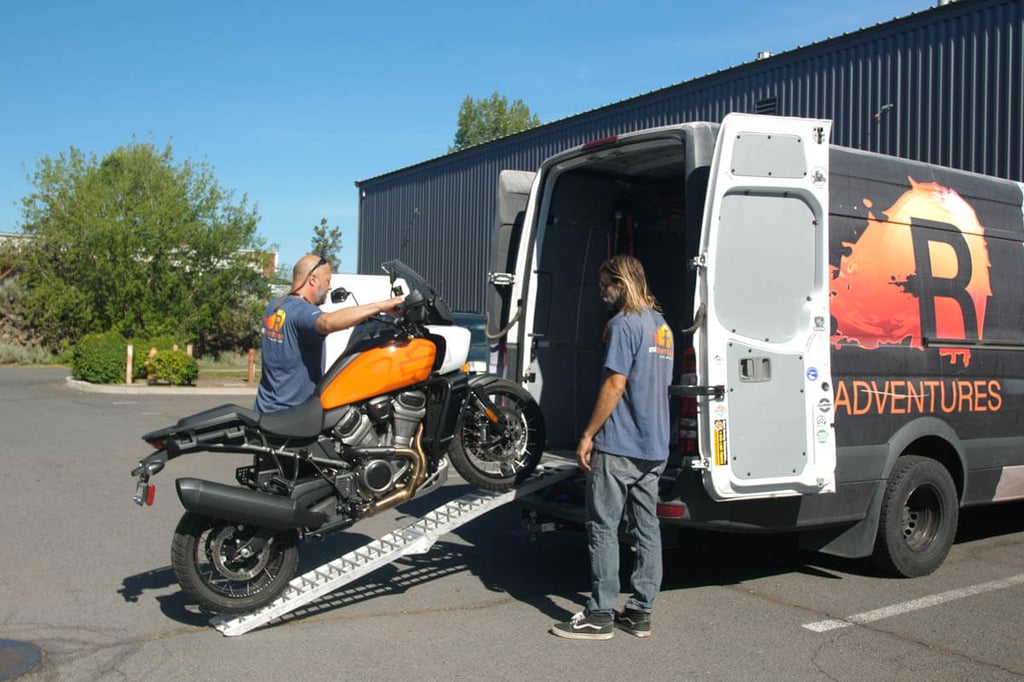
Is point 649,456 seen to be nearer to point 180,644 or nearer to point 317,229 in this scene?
point 180,644

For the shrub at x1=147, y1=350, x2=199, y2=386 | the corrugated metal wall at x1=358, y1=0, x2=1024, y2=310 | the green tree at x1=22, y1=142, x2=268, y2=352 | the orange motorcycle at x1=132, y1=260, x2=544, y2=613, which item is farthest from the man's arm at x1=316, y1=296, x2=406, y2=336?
the green tree at x1=22, y1=142, x2=268, y2=352

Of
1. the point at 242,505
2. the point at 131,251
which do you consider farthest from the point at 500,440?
the point at 131,251

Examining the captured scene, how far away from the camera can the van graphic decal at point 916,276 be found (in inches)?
229

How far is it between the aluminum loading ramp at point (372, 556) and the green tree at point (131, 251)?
2540 centimetres

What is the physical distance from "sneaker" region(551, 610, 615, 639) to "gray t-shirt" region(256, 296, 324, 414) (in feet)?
6.45

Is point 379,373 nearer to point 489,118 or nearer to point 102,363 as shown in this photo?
point 102,363

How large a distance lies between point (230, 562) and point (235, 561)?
0.09 ft

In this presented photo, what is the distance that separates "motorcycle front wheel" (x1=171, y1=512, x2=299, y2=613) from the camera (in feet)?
16.1

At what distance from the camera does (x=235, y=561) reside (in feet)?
16.7

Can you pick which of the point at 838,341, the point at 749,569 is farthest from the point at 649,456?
the point at 749,569

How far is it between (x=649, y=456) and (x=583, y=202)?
2496 mm

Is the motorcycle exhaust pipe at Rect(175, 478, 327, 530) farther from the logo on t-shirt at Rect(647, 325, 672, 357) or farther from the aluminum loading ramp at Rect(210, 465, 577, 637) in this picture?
the logo on t-shirt at Rect(647, 325, 672, 357)

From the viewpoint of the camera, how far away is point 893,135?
1381cm

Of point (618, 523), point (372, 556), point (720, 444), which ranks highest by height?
point (720, 444)
